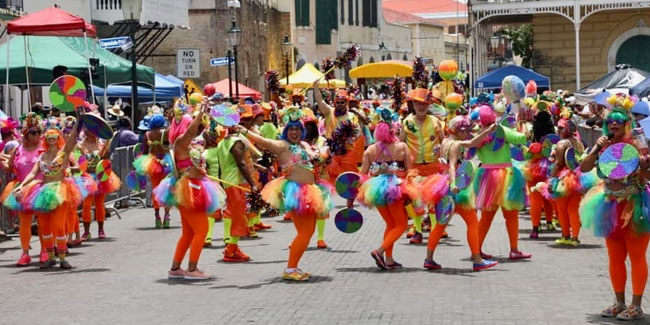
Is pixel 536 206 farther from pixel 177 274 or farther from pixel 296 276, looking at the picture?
pixel 177 274

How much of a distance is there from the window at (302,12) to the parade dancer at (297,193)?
55.3 m

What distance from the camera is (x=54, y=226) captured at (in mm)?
13211

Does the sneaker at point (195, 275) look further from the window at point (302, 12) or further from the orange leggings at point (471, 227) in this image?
the window at point (302, 12)

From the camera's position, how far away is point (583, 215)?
958 cm

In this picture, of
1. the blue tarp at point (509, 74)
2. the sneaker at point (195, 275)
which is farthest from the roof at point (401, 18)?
the sneaker at point (195, 275)

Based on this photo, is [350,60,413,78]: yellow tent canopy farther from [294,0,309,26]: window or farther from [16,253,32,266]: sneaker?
[294,0,309,26]: window

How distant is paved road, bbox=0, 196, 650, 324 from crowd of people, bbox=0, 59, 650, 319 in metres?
0.35

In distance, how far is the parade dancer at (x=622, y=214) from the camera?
9297mm

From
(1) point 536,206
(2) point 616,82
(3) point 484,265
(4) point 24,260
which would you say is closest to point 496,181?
(3) point 484,265

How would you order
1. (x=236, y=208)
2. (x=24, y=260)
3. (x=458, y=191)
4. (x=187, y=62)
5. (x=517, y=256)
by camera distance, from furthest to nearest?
(x=187, y=62)
(x=236, y=208)
(x=24, y=260)
(x=517, y=256)
(x=458, y=191)

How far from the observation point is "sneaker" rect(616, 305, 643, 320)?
9.34 m

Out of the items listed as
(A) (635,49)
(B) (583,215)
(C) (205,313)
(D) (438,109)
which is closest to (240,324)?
(C) (205,313)

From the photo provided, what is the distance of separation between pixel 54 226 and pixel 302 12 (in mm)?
55608

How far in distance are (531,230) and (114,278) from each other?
21.7 ft
